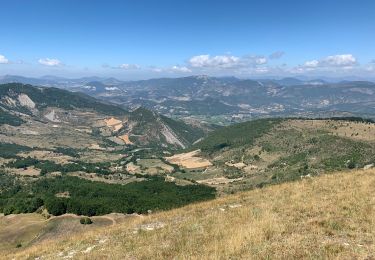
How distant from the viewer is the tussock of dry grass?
17344 millimetres

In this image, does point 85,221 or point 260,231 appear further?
point 85,221

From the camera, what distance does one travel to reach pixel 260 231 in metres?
19.7

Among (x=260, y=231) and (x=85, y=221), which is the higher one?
(x=260, y=231)

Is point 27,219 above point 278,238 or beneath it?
beneath

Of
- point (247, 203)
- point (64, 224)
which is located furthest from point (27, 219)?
point (247, 203)

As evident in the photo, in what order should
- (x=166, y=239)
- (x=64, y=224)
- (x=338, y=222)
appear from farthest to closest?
(x=64, y=224)
(x=166, y=239)
(x=338, y=222)

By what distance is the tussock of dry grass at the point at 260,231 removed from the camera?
56.9 feet

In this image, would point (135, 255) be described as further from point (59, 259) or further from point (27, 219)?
point (27, 219)

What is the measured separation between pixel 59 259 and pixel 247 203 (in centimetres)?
1482

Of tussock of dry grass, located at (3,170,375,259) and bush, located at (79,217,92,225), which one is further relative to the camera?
bush, located at (79,217,92,225)

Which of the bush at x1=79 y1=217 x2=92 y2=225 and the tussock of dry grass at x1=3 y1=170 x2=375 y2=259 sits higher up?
the tussock of dry grass at x1=3 y1=170 x2=375 y2=259

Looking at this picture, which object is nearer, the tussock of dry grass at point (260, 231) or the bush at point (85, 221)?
the tussock of dry grass at point (260, 231)

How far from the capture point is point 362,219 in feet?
69.7

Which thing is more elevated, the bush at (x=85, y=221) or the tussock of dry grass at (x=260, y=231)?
the tussock of dry grass at (x=260, y=231)
